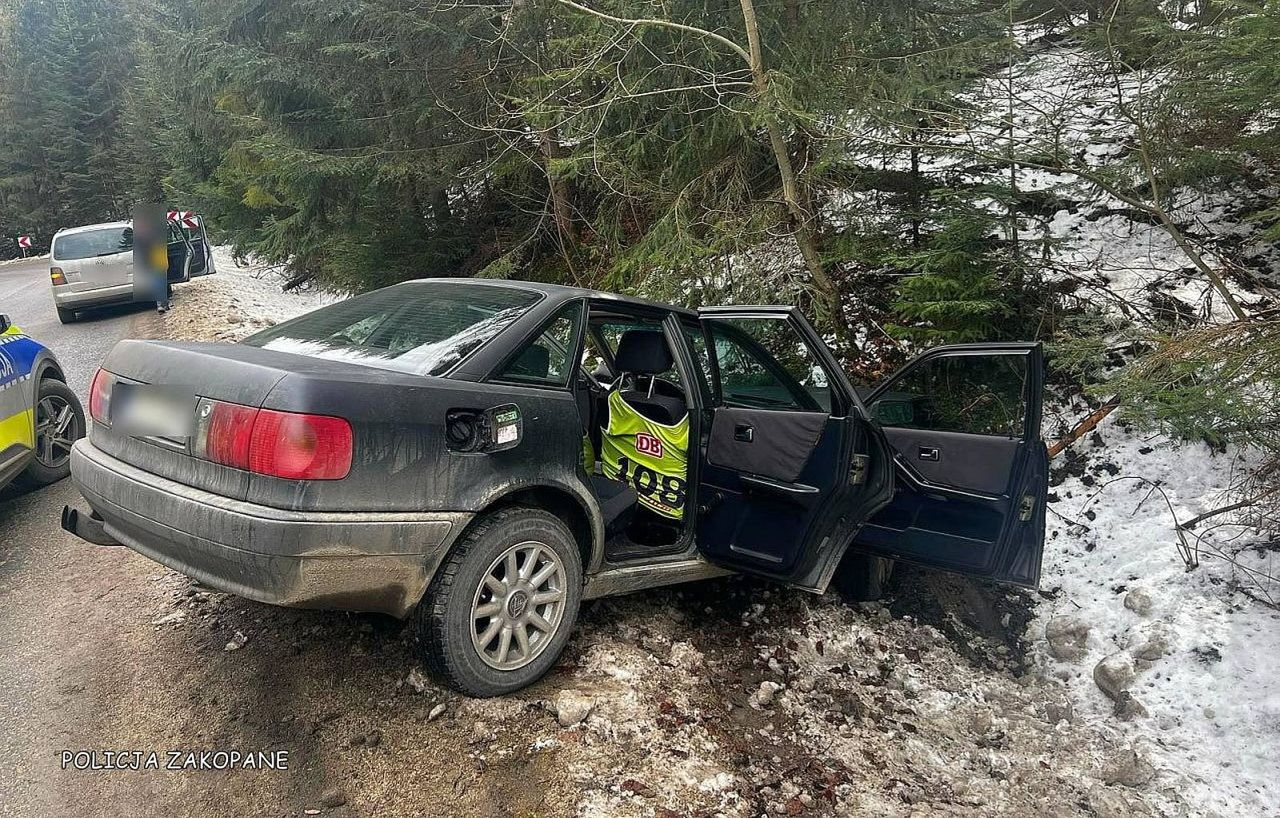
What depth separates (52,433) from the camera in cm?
538

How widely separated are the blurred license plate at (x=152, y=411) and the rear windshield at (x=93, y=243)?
1130 centimetres

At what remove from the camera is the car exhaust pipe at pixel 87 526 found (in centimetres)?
314

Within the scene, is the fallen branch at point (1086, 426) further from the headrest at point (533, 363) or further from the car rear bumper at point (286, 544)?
the car rear bumper at point (286, 544)

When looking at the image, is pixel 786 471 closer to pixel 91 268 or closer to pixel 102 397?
pixel 102 397

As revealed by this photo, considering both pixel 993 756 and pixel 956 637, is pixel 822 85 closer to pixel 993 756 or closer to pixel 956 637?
pixel 956 637

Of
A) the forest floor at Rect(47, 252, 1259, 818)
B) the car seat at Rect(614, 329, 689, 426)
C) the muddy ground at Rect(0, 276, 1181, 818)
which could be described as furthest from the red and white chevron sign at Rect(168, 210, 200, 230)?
the car seat at Rect(614, 329, 689, 426)

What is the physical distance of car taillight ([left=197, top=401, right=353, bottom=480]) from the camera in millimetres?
2467

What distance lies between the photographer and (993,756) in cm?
340

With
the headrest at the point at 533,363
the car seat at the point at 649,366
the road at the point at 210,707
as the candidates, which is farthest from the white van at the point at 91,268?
the headrest at the point at 533,363

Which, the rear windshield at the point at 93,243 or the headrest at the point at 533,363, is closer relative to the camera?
the headrest at the point at 533,363

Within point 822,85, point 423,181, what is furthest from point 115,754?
Answer: point 423,181

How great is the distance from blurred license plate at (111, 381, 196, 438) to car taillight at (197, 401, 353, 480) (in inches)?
10.7

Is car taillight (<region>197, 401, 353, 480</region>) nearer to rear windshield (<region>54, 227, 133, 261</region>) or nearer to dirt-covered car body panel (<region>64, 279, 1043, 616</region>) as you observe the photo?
dirt-covered car body panel (<region>64, 279, 1043, 616</region>)

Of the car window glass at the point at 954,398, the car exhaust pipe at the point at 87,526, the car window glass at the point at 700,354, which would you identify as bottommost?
the car exhaust pipe at the point at 87,526
